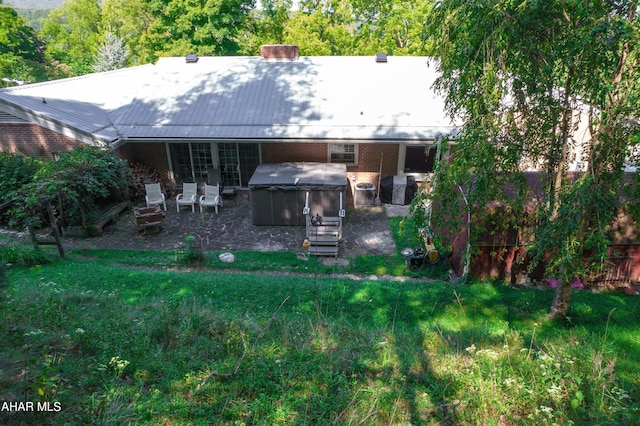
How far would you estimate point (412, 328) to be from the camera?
7023 millimetres

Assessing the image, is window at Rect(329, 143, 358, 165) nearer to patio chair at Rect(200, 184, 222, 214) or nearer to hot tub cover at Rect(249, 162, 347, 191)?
hot tub cover at Rect(249, 162, 347, 191)

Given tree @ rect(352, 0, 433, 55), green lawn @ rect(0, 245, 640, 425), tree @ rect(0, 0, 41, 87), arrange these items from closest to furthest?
green lawn @ rect(0, 245, 640, 425) < tree @ rect(352, 0, 433, 55) < tree @ rect(0, 0, 41, 87)

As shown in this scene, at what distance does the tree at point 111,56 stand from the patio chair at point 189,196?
85.4 ft

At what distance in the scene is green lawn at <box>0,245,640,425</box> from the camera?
4.32 m

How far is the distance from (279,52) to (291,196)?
8428 millimetres

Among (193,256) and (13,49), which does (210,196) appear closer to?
(193,256)

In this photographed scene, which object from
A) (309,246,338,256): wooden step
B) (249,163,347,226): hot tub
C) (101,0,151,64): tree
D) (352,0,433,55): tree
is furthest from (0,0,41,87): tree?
(309,246,338,256): wooden step

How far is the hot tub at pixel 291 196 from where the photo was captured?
1220 cm

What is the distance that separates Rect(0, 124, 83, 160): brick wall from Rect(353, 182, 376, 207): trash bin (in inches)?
367

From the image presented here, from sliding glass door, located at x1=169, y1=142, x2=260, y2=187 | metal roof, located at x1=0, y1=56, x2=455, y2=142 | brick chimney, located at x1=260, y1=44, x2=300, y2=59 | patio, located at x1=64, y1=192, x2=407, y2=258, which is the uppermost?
brick chimney, located at x1=260, y1=44, x2=300, y2=59

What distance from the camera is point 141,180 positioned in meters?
14.5

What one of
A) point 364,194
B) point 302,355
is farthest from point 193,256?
point 364,194

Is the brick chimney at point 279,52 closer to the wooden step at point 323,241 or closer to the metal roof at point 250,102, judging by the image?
the metal roof at point 250,102

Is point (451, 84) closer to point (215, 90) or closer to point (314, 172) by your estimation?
point (314, 172)
